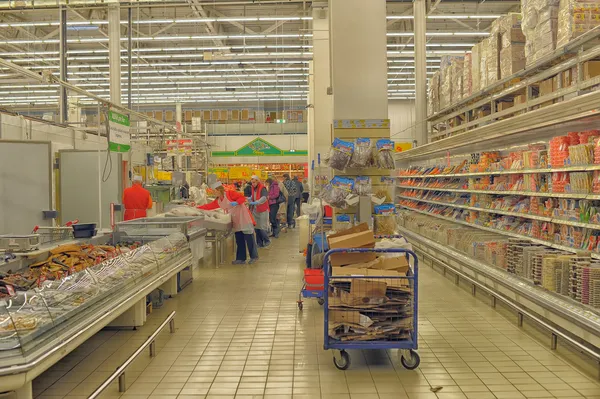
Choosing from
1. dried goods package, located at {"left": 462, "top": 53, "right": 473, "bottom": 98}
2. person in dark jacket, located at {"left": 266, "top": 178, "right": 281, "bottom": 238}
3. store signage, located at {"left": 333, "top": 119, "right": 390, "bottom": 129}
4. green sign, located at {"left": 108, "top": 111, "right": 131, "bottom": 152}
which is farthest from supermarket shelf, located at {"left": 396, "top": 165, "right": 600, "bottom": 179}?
green sign, located at {"left": 108, "top": 111, "right": 131, "bottom": 152}

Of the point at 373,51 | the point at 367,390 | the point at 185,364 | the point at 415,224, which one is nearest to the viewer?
the point at 367,390

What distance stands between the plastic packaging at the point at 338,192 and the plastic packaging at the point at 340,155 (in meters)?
0.16

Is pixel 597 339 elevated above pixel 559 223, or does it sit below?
below

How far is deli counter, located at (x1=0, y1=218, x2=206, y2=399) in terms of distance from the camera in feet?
10.5

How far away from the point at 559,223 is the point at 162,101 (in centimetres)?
2225

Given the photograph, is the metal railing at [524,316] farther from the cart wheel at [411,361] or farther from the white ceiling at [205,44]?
the white ceiling at [205,44]

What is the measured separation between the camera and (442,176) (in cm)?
1059

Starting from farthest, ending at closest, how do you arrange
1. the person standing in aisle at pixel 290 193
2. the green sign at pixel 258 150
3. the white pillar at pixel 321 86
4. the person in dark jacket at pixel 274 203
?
the green sign at pixel 258 150
the person standing in aisle at pixel 290 193
the person in dark jacket at pixel 274 203
the white pillar at pixel 321 86

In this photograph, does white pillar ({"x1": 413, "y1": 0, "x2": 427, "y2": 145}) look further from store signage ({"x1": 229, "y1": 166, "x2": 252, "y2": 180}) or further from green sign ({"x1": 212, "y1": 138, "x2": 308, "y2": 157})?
green sign ({"x1": 212, "y1": 138, "x2": 308, "y2": 157})

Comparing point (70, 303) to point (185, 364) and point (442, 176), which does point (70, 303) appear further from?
point (442, 176)

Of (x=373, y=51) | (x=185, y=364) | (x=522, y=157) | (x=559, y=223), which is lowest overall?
(x=185, y=364)

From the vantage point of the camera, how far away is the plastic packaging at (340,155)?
594cm

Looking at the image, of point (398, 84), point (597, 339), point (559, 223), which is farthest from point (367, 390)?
point (398, 84)

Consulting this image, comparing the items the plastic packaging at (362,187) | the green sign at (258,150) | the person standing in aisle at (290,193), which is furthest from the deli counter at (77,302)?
the green sign at (258,150)
